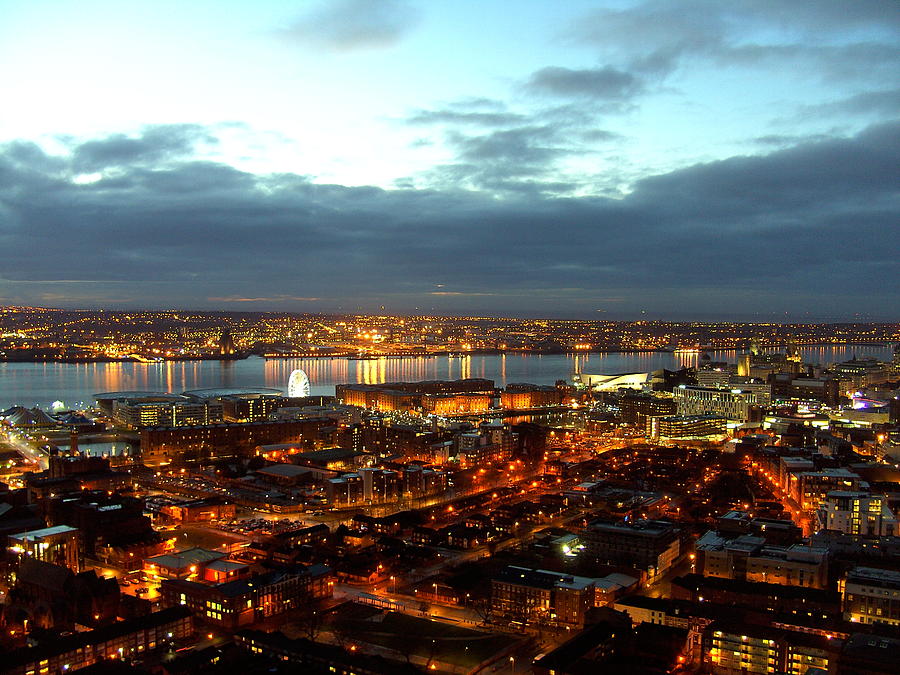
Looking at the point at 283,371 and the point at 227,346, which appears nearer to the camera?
the point at 283,371

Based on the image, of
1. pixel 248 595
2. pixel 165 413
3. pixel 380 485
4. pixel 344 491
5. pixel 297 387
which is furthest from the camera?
pixel 297 387

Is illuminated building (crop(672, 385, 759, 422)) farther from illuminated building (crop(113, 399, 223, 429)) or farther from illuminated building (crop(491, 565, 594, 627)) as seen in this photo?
illuminated building (crop(491, 565, 594, 627))

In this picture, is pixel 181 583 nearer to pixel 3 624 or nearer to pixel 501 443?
pixel 3 624

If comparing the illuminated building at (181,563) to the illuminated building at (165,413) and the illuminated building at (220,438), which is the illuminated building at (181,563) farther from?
the illuminated building at (165,413)

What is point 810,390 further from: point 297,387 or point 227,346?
point 227,346

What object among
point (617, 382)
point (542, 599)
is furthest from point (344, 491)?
point (617, 382)

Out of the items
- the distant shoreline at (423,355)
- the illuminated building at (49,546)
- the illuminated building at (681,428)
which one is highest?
the distant shoreline at (423,355)

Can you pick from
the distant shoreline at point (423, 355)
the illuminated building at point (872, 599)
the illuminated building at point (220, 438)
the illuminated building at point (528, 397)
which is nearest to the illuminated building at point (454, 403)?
the illuminated building at point (528, 397)
